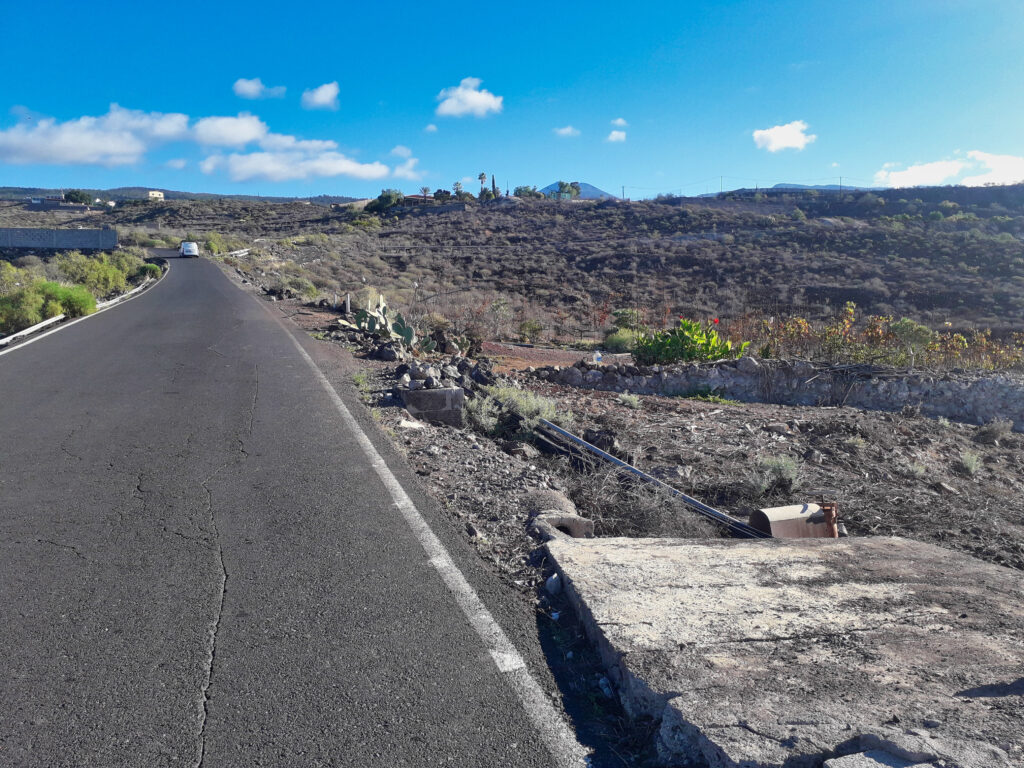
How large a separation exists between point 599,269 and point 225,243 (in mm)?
34142

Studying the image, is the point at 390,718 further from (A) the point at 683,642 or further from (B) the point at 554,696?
(A) the point at 683,642

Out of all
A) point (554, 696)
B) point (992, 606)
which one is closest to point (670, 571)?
point (554, 696)

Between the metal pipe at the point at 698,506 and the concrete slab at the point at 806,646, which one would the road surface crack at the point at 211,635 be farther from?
the metal pipe at the point at 698,506

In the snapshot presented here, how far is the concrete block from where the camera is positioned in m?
8.37

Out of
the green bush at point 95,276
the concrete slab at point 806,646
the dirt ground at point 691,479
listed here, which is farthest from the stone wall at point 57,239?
the concrete slab at point 806,646

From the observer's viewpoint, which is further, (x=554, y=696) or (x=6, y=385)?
(x=6, y=385)

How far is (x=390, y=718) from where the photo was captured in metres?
2.86

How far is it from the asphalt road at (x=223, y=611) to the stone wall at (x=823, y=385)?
289 inches

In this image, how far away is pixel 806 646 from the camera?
3.43 metres

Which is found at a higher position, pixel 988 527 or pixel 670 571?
pixel 670 571

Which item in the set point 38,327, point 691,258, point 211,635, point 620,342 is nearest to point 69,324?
point 38,327

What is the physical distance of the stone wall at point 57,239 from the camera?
51.6m

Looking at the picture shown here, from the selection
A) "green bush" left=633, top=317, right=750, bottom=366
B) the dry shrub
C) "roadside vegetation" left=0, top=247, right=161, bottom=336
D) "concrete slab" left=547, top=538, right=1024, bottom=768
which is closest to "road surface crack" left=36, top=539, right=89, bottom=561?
"concrete slab" left=547, top=538, right=1024, bottom=768

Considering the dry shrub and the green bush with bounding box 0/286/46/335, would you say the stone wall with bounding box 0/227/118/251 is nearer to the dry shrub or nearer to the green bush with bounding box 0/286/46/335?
the green bush with bounding box 0/286/46/335
